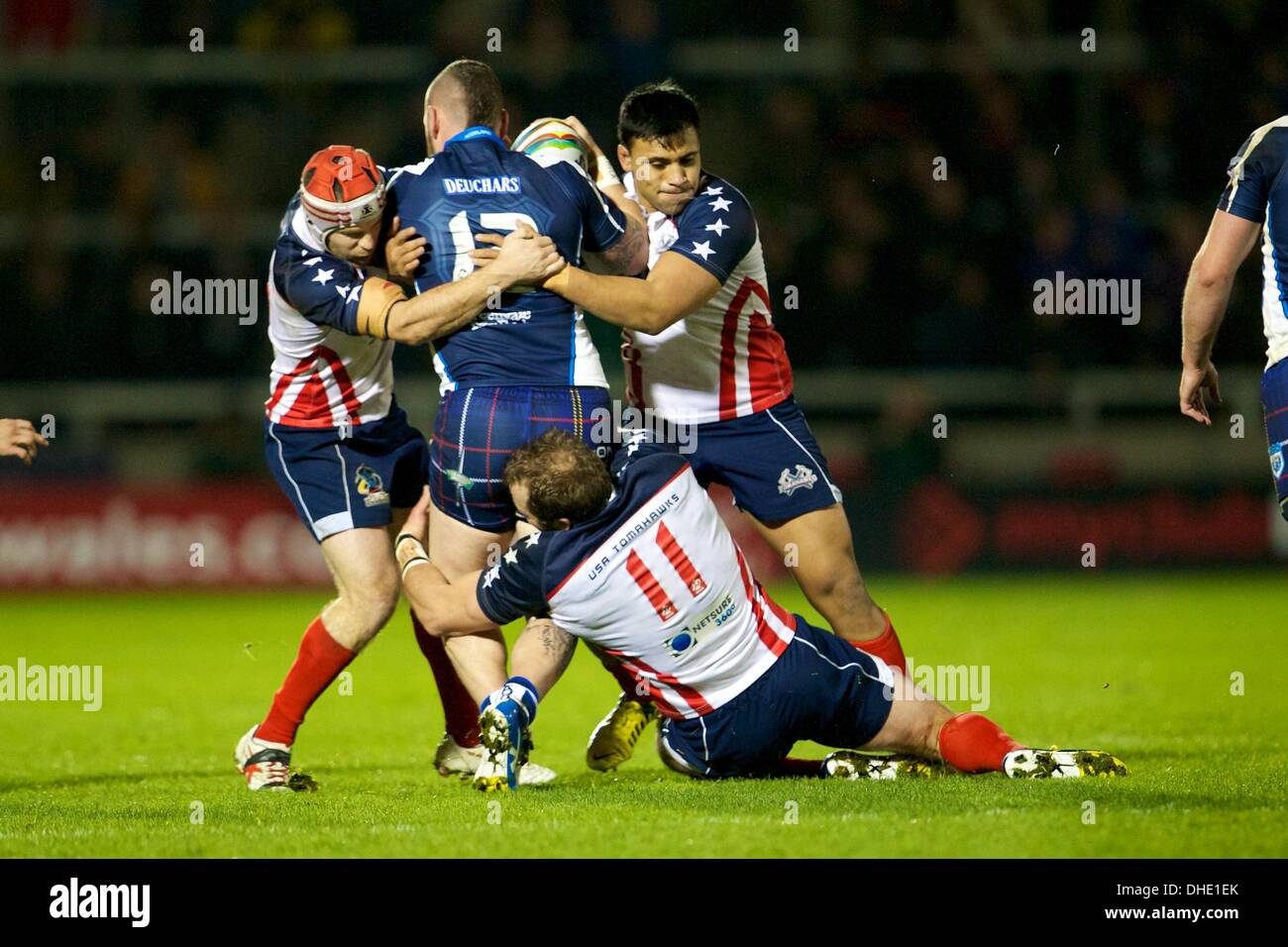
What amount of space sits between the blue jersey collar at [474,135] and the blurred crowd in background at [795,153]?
9.67m

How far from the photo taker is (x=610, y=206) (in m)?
6.53

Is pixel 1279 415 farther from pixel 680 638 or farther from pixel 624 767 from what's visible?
pixel 624 767

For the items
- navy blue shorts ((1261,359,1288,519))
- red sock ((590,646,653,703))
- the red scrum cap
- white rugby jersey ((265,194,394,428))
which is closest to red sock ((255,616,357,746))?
white rugby jersey ((265,194,394,428))

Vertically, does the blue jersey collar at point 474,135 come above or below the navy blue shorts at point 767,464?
above

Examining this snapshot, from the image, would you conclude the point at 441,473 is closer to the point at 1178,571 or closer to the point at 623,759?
the point at 623,759

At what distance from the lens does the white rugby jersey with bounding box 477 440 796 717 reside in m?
5.73

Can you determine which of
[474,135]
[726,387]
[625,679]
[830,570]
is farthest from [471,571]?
[474,135]

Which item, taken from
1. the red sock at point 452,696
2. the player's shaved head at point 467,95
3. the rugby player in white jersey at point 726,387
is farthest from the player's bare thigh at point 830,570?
the player's shaved head at point 467,95

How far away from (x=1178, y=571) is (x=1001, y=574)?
160cm

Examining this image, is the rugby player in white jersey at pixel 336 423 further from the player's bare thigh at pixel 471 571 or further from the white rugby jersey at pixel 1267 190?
the white rugby jersey at pixel 1267 190

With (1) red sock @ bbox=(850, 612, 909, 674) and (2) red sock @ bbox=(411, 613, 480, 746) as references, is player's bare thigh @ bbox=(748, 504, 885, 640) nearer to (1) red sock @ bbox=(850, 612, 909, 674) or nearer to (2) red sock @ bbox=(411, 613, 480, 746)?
(1) red sock @ bbox=(850, 612, 909, 674)

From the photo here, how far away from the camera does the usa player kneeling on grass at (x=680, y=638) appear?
573 centimetres

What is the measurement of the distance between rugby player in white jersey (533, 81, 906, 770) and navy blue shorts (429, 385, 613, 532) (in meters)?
0.43

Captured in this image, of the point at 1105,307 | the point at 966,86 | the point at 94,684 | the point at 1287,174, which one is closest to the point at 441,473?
the point at 1287,174
